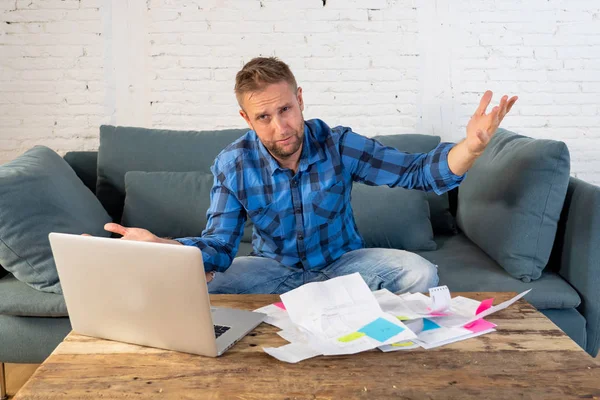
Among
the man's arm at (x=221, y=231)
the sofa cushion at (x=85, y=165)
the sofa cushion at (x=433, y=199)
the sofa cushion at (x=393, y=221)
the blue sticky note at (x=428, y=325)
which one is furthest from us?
the sofa cushion at (x=85, y=165)

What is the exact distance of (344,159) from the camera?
2197mm

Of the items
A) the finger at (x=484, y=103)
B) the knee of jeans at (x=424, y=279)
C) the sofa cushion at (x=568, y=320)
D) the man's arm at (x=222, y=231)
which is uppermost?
the finger at (x=484, y=103)

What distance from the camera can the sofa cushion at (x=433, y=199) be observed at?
2947mm

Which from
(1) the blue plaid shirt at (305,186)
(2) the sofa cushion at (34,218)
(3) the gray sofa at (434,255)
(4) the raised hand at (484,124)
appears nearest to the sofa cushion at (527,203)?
(3) the gray sofa at (434,255)

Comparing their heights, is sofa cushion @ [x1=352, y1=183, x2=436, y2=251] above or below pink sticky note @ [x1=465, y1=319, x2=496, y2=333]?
below

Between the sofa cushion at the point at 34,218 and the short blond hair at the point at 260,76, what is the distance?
2.76 ft

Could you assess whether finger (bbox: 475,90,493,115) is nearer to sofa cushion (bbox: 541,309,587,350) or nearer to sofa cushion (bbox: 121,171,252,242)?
sofa cushion (bbox: 541,309,587,350)

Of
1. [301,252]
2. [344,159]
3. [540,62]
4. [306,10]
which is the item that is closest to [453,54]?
[540,62]

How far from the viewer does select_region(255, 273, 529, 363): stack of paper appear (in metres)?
1.39

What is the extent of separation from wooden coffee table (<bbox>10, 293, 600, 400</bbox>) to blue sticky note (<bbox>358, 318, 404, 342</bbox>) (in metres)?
0.04

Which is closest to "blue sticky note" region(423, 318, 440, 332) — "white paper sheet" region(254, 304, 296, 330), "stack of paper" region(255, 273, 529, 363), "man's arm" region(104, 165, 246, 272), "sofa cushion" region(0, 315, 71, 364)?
"stack of paper" region(255, 273, 529, 363)

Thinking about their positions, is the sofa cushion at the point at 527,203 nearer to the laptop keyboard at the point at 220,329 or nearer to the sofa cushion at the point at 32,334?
the laptop keyboard at the point at 220,329

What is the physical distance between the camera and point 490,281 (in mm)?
2303

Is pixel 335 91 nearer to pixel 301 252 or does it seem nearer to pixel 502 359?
pixel 301 252
